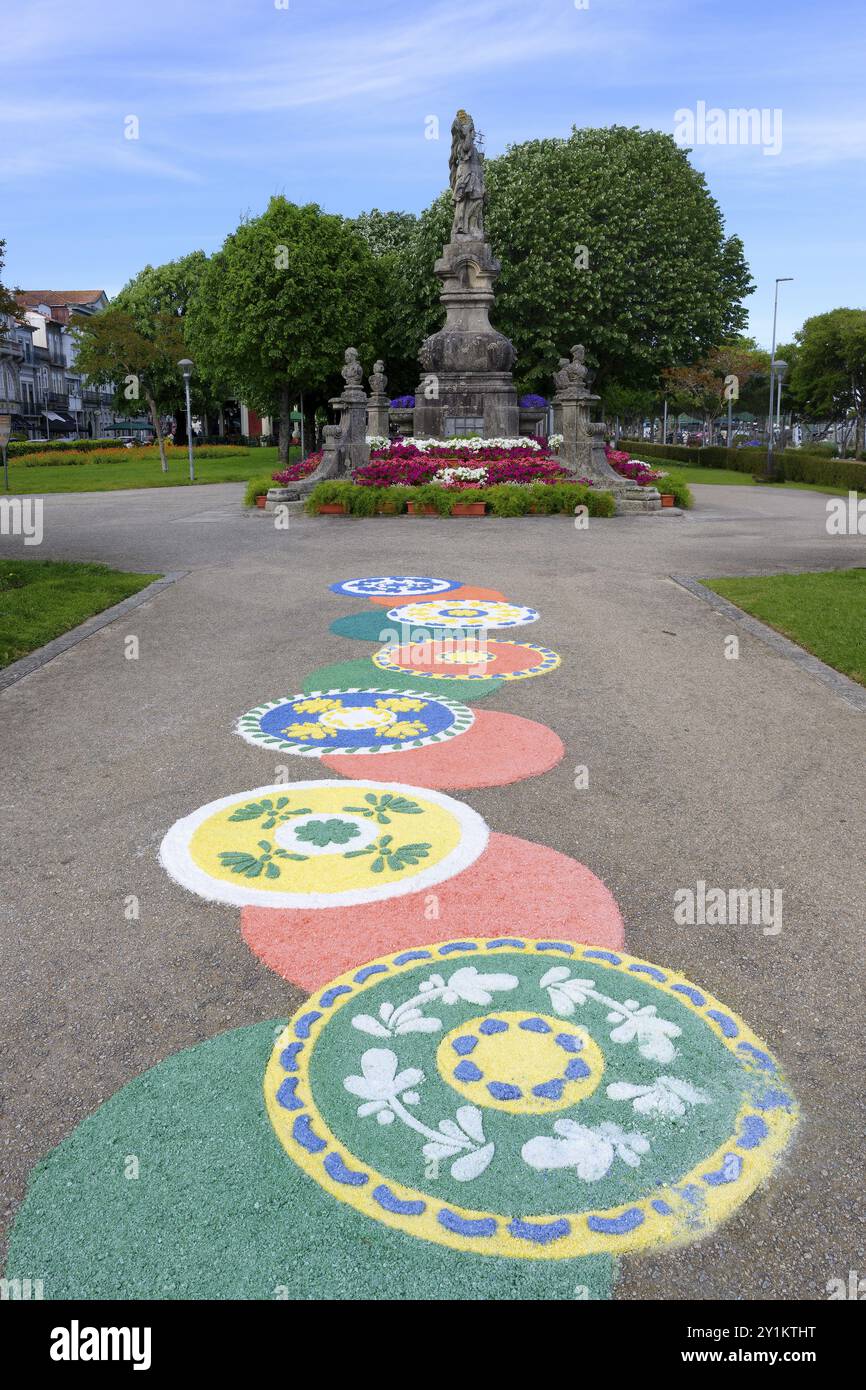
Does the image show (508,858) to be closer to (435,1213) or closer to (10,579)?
(435,1213)

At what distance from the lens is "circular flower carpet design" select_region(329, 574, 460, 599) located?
13117 mm

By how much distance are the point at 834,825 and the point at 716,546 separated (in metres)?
12.5

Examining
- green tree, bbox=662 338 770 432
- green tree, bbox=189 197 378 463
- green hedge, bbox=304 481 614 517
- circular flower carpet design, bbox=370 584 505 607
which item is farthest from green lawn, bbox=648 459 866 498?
circular flower carpet design, bbox=370 584 505 607

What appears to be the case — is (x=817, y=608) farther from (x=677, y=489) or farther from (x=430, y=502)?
(x=677, y=489)

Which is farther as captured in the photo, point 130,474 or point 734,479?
point 130,474

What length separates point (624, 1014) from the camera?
12.8 ft

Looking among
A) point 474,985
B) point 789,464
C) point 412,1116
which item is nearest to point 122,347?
point 789,464

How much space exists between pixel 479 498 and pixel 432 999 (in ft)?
61.8

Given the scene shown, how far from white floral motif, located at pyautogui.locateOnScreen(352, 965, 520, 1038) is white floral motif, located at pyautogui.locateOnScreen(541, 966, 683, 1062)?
0.18m

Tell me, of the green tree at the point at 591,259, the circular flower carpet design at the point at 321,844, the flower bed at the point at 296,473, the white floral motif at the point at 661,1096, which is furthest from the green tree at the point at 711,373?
the white floral motif at the point at 661,1096

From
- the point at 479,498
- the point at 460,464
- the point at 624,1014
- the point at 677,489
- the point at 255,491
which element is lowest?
the point at 624,1014

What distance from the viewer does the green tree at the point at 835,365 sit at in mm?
49000

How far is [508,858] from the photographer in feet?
17.4

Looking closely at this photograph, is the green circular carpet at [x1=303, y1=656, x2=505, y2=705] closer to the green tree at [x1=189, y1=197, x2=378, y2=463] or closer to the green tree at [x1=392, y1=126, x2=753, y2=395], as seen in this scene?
the green tree at [x1=392, y1=126, x2=753, y2=395]
